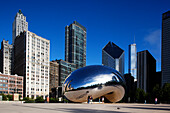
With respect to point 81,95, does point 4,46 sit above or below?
above

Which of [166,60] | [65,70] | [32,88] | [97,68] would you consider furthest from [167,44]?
[97,68]

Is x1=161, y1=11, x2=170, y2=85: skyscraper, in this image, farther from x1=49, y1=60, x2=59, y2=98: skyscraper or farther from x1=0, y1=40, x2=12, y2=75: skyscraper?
x1=0, y1=40, x2=12, y2=75: skyscraper

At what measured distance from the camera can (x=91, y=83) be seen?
1030 inches

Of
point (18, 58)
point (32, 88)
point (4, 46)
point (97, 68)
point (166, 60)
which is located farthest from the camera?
point (166, 60)

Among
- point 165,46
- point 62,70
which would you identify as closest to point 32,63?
point 62,70

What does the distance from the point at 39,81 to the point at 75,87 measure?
10771 cm

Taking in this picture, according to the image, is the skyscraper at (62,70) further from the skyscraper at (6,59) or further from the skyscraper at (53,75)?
the skyscraper at (6,59)

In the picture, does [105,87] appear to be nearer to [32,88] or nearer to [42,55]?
[32,88]

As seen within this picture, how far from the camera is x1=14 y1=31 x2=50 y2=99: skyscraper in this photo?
12200 centimetres

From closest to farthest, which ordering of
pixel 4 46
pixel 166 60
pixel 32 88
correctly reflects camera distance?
pixel 32 88 → pixel 4 46 → pixel 166 60

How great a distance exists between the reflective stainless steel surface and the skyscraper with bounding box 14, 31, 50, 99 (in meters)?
98.9

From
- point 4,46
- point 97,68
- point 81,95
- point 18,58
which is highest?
point 4,46

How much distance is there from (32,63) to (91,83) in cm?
10782

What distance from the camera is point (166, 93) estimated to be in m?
58.0
